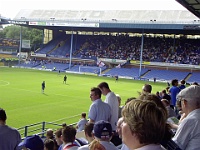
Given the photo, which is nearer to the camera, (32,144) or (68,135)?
(32,144)

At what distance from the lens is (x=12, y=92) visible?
28141 millimetres

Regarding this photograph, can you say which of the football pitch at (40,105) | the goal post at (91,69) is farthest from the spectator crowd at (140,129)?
the goal post at (91,69)

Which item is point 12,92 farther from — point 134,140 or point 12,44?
point 12,44

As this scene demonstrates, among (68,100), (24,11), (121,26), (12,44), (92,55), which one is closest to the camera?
(68,100)

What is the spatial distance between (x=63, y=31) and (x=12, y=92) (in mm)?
44392

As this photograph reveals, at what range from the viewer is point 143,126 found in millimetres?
2051

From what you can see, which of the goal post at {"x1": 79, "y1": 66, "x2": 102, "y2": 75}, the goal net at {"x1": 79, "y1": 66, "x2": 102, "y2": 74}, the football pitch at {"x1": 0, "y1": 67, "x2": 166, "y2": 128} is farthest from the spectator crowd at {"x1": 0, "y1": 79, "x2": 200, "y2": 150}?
the goal net at {"x1": 79, "y1": 66, "x2": 102, "y2": 74}

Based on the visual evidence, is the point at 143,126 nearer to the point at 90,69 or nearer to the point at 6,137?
the point at 6,137

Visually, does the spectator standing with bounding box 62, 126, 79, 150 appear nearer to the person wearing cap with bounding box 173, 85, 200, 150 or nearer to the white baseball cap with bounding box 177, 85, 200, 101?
the person wearing cap with bounding box 173, 85, 200, 150

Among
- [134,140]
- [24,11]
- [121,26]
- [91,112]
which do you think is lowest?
[91,112]

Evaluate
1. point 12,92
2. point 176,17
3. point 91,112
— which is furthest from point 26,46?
point 91,112

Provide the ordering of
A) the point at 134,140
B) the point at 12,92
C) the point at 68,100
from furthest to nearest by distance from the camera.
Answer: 1. the point at 12,92
2. the point at 68,100
3. the point at 134,140

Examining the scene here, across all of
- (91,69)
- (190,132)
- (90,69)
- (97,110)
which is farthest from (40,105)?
(90,69)

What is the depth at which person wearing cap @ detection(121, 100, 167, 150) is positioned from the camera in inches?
80.9
